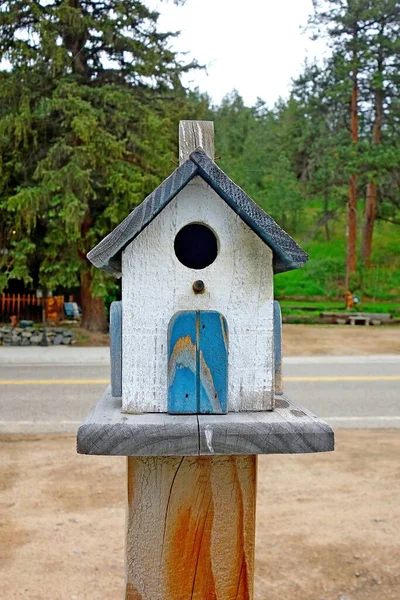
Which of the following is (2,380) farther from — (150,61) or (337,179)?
(337,179)

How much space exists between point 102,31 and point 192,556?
14.1 m

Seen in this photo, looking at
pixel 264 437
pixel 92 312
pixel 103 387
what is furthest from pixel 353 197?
pixel 264 437

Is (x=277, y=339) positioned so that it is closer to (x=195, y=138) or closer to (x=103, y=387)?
(x=195, y=138)

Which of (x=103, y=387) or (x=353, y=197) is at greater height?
(x=353, y=197)

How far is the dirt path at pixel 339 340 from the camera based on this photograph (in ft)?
46.1

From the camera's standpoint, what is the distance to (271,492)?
4.69 m

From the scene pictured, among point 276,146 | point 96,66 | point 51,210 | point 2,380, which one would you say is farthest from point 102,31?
point 276,146

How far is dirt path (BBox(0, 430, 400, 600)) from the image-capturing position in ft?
11.0

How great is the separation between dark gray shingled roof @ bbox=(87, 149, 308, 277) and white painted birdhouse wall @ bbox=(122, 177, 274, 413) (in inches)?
1.6

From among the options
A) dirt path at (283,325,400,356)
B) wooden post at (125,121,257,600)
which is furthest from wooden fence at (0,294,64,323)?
wooden post at (125,121,257,600)

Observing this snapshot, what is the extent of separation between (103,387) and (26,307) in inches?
373

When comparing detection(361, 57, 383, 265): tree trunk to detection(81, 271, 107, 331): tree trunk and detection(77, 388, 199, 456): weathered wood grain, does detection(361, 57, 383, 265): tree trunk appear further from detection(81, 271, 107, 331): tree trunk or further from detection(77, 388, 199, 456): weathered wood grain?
detection(77, 388, 199, 456): weathered wood grain

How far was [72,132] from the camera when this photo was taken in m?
13.5

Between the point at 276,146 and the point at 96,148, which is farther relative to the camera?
the point at 276,146
